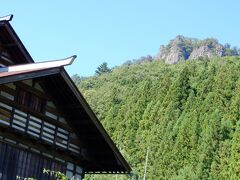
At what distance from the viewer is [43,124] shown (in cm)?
1518

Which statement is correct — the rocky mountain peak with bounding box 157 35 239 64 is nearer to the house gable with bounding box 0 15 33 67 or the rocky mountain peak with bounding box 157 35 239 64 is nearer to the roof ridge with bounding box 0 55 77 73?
the house gable with bounding box 0 15 33 67

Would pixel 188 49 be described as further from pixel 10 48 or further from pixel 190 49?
pixel 10 48

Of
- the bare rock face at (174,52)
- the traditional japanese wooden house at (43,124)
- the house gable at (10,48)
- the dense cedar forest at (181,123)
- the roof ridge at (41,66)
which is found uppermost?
the bare rock face at (174,52)

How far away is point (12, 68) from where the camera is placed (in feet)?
48.0

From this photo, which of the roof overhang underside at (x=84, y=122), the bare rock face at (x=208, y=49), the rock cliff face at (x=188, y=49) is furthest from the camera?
the bare rock face at (x=208, y=49)

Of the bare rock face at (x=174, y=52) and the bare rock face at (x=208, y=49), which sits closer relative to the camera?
the bare rock face at (x=174, y=52)

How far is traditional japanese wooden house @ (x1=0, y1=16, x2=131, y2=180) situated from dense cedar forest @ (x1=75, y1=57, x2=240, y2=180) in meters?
32.3

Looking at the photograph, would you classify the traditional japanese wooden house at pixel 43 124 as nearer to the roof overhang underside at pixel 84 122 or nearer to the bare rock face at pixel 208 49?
the roof overhang underside at pixel 84 122

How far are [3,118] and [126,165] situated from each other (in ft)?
14.6

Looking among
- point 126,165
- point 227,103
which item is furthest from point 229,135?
point 126,165

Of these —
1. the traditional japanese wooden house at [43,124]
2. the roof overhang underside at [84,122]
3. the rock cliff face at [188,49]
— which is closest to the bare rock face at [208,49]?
the rock cliff face at [188,49]

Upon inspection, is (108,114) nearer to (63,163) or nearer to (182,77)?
(182,77)

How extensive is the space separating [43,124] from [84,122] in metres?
1.38

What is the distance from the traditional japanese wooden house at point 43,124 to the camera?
1421cm
